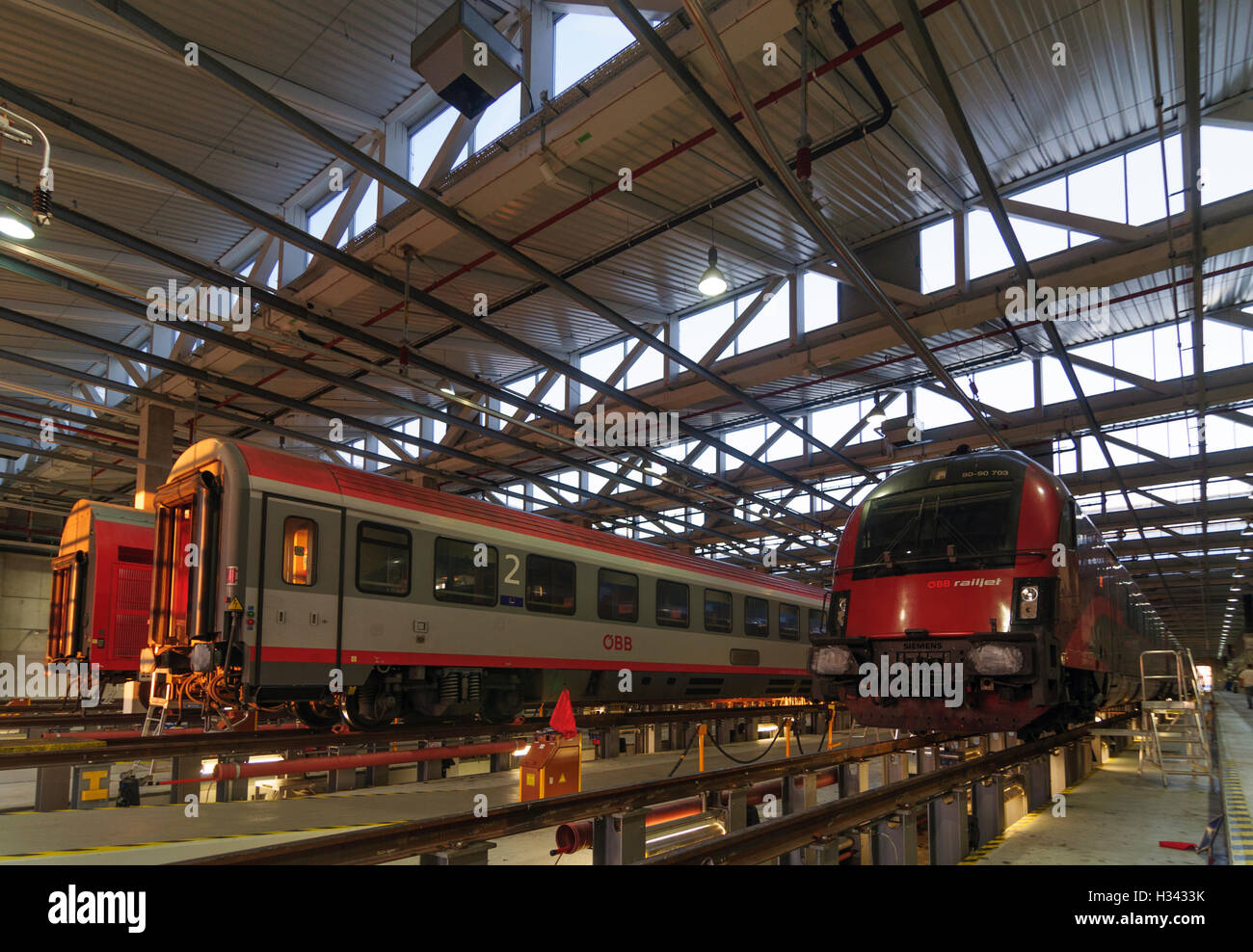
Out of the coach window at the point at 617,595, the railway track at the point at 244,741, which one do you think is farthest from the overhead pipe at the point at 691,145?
the railway track at the point at 244,741

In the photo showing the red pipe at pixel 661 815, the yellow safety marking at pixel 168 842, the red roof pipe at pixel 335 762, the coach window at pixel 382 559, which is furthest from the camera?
the coach window at pixel 382 559

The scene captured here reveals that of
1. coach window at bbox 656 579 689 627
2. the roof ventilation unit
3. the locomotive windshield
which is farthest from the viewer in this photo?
coach window at bbox 656 579 689 627

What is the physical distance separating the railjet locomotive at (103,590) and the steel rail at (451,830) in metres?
10.9

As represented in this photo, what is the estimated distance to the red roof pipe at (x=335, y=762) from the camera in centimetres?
762

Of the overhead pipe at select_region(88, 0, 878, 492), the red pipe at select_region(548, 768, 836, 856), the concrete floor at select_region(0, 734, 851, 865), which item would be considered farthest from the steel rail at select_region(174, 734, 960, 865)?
the overhead pipe at select_region(88, 0, 878, 492)

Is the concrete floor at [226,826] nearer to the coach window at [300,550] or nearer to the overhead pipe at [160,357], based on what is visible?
the coach window at [300,550]

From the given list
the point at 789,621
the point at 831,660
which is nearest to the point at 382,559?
the point at 831,660

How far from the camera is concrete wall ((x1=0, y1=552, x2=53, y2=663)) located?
2578cm

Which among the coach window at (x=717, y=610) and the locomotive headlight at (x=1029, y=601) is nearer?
the locomotive headlight at (x=1029, y=601)

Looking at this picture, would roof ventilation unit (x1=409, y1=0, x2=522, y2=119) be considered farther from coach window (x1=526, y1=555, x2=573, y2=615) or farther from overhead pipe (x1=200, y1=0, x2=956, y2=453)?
coach window (x1=526, y1=555, x2=573, y2=615)

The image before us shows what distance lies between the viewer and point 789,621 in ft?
60.8

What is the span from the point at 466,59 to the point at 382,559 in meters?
5.61

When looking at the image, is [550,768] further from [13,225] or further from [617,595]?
[617,595]

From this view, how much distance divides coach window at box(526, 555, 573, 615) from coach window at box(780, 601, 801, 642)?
23.7 ft
